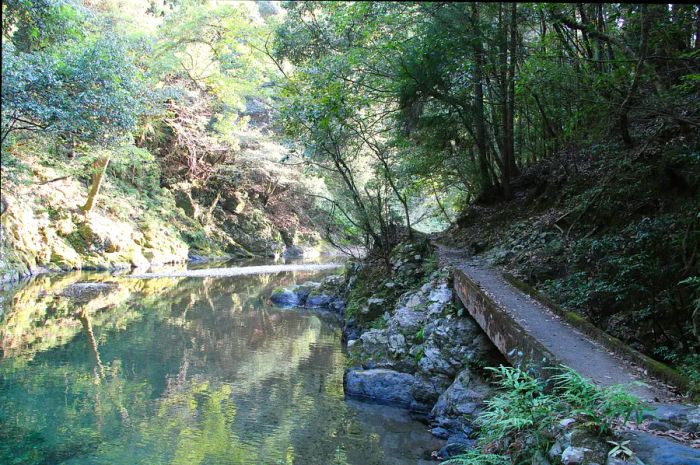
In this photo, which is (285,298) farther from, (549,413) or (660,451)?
(660,451)

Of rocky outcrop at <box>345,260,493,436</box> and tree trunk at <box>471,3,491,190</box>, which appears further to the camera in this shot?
tree trunk at <box>471,3,491,190</box>

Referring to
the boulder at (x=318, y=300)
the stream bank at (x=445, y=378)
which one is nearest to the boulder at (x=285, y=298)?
the boulder at (x=318, y=300)

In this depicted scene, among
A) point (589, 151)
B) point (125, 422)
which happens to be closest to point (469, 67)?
point (589, 151)

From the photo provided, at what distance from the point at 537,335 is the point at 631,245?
2.02m

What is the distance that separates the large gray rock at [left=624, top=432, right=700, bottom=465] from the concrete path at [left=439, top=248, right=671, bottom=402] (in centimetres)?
85

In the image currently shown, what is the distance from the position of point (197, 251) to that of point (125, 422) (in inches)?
979

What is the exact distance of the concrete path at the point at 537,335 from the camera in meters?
4.68

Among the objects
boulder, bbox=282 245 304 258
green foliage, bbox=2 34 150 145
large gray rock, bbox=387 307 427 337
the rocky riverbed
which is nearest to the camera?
the rocky riverbed

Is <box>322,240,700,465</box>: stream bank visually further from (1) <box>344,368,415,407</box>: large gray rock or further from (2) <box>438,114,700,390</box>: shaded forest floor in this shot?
(2) <box>438,114,700,390</box>: shaded forest floor

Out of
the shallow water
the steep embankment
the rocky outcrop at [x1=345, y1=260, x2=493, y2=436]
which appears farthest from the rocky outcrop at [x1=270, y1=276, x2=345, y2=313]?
the steep embankment

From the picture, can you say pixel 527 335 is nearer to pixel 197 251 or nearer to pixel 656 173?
pixel 656 173

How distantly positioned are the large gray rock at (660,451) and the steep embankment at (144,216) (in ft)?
51.1

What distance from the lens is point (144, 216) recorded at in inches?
1064

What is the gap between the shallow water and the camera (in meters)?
6.03
